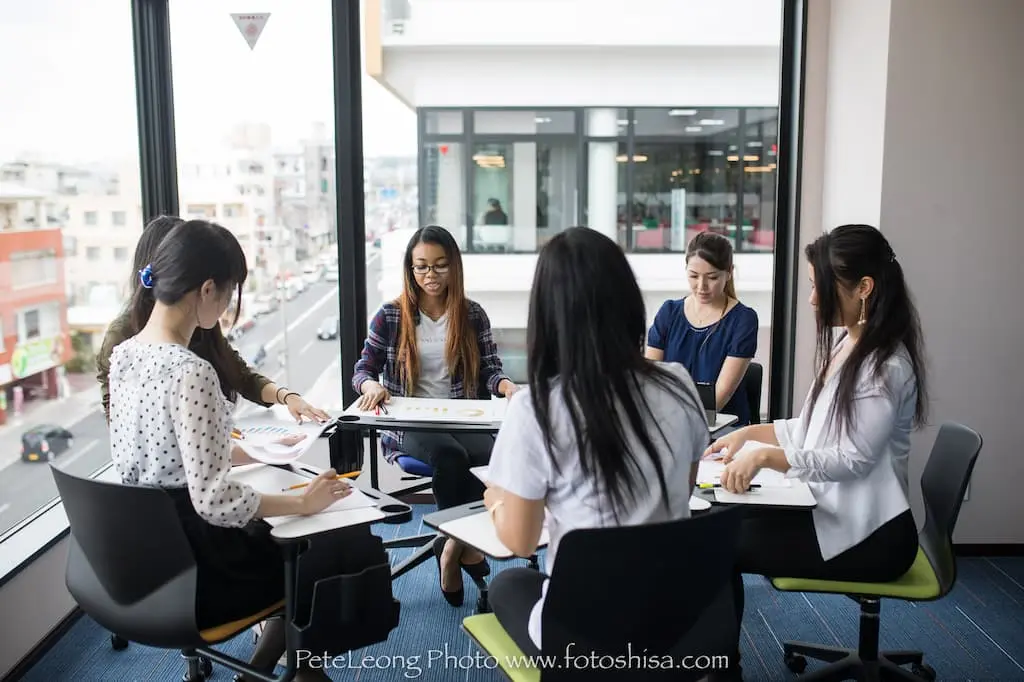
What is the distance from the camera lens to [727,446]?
87.4 inches

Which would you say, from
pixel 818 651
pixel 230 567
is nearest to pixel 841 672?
pixel 818 651

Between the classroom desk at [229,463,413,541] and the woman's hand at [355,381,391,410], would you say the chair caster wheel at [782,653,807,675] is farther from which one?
the woman's hand at [355,381,391,410]

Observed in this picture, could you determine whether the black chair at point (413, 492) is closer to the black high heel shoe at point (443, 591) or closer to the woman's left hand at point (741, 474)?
the black high heel shoe at point (443, 591)

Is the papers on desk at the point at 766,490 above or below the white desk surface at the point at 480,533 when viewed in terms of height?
below

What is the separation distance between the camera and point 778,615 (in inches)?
111

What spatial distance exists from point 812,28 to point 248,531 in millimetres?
2997

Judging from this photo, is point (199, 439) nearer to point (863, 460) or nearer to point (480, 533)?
point (480, 533)

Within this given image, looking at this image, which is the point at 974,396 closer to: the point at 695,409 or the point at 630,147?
the point at 630,147

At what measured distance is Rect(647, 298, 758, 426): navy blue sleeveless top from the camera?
2959 mm

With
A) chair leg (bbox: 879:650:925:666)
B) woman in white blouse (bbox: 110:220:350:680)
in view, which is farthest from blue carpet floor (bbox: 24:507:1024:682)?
woman in white blouse (bbox: 110:220:350:680)

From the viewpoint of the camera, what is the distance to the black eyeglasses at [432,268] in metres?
2.95

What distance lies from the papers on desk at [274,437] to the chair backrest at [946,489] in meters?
1.63

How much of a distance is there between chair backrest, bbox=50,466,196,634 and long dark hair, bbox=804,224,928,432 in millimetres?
1514

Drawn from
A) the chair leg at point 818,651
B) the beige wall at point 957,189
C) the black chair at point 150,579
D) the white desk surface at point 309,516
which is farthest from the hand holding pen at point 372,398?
the beige wall at point 957,189
